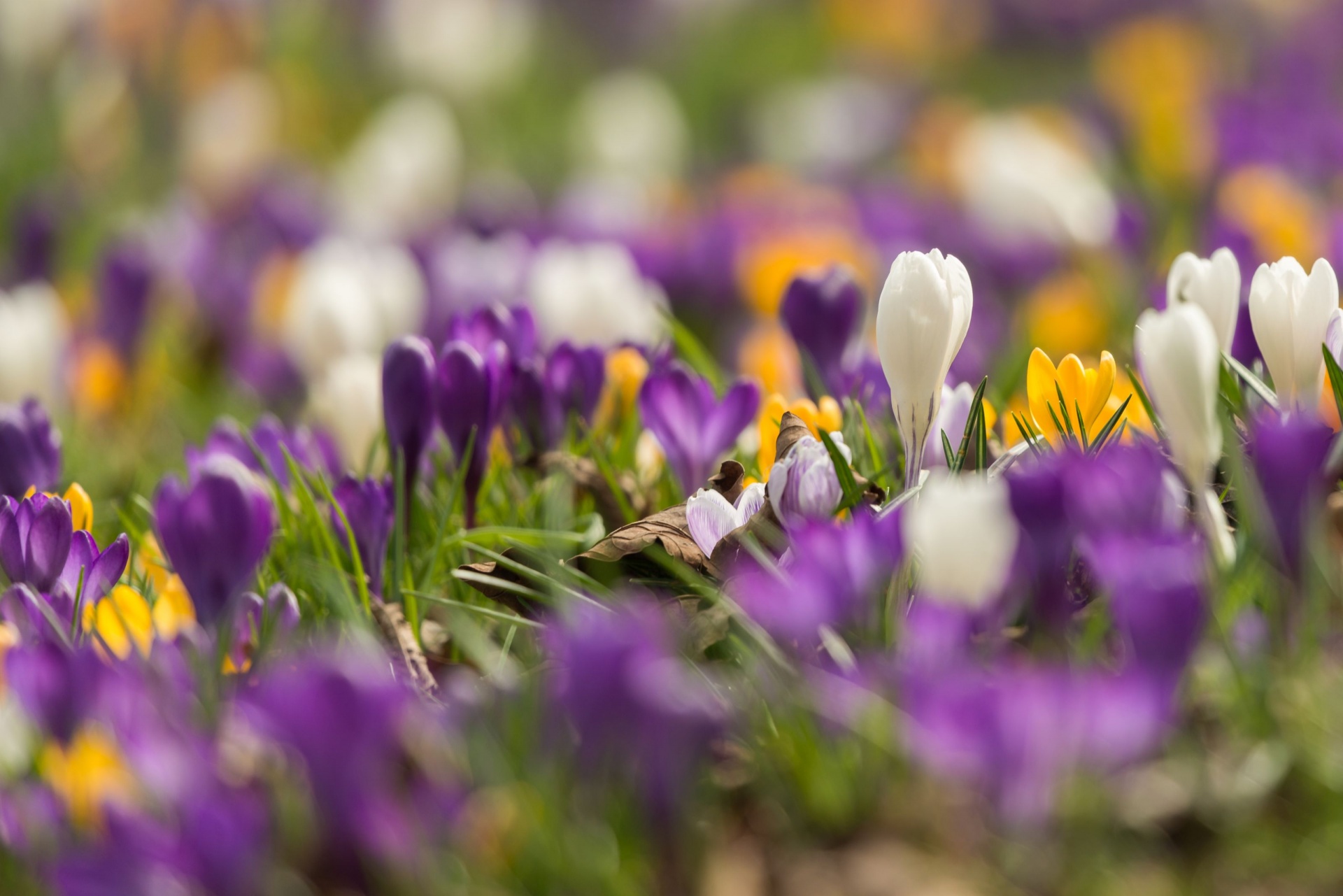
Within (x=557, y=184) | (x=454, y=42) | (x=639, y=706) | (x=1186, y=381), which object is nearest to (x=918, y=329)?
(x=1186, y=381)

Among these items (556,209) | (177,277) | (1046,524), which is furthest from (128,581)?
(556,209)

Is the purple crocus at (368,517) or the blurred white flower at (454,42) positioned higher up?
the purple crocus at (368,517)

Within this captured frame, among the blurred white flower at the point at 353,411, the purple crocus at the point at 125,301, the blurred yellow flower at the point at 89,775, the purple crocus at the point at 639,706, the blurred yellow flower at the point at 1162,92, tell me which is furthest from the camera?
the blurred yellow flower at the point at 1162,92

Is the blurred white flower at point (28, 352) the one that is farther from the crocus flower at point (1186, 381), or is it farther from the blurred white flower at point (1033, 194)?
the blurred white flower at point (1033, 194)

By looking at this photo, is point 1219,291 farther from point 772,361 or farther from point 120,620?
point 772,361

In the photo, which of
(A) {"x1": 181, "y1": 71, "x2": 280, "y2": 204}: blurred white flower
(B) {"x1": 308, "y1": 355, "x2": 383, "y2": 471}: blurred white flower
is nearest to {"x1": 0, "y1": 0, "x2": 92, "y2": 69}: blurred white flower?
(A) {"x1": 181, "y1": 71, "x2": 280, "y2": 204}: blurred white flower

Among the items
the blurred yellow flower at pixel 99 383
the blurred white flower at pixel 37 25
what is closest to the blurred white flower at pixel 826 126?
the blurred white flower at pixel 37 25
